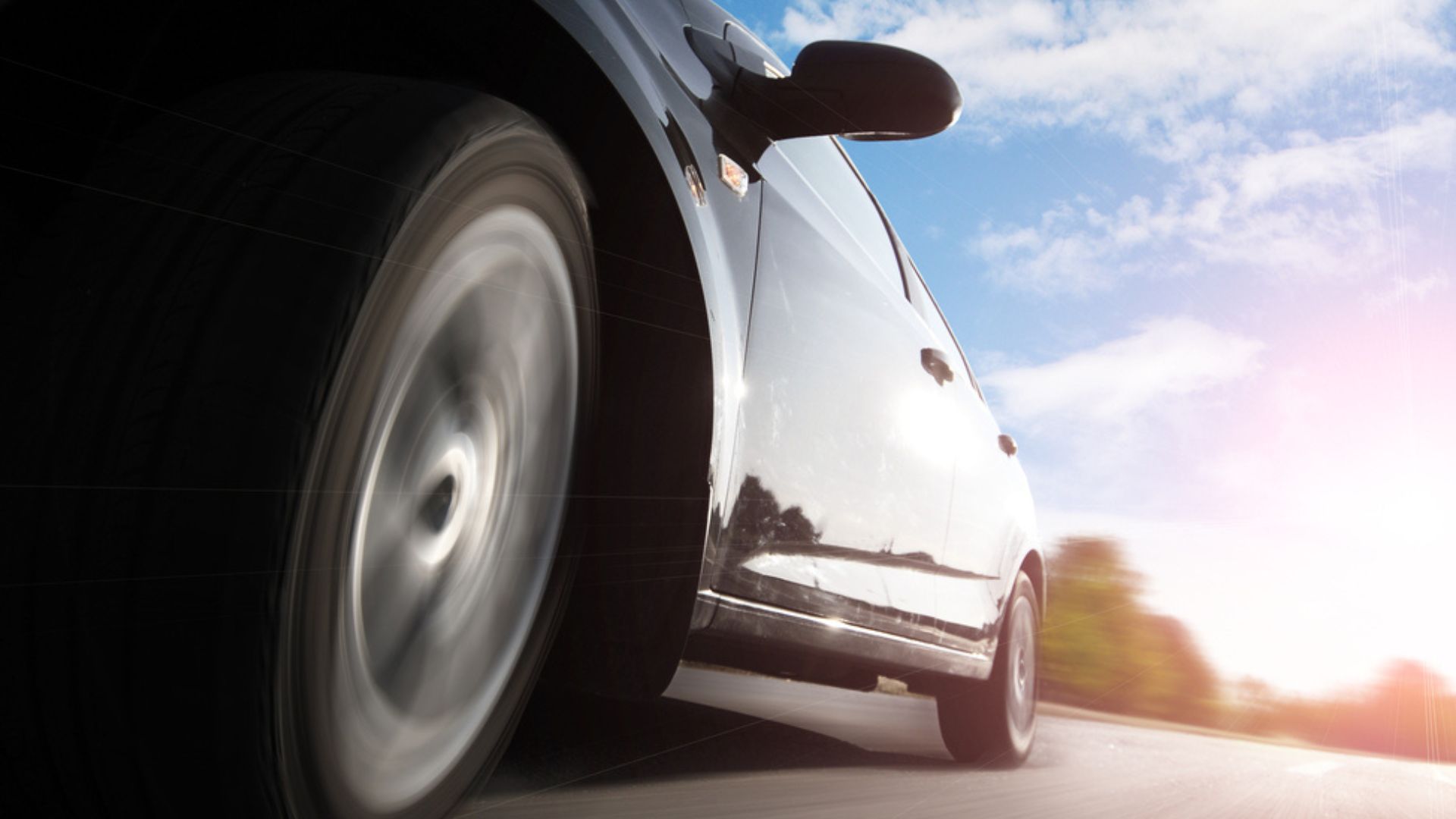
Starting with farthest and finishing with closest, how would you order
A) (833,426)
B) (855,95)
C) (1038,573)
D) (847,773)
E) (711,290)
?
(1038,573), (847,773), (833,426), (855,95), (711,290)

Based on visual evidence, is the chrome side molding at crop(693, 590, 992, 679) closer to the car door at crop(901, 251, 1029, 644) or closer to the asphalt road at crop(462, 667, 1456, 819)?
the car door at crop(901, 251, 1029, 644)

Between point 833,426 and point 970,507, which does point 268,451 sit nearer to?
point 833,426

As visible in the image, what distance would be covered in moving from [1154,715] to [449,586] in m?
6.88

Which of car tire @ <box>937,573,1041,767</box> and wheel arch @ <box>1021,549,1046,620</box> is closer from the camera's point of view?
car tire @ <box>937,573,1041,767</box>

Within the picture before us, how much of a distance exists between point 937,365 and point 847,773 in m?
1.11

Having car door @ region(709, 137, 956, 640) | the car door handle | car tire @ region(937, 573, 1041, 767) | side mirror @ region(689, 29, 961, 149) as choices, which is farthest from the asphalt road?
side mirror @ region(689, 29, 961, 149)

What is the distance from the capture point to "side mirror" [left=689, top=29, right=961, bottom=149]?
2320mm

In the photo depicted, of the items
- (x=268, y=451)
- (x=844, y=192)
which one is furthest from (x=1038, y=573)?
(x=268, y=451)

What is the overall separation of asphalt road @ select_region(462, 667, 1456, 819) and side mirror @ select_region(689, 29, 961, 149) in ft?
4.32

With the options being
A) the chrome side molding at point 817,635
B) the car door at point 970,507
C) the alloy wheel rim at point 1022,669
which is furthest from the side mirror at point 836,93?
the alloy wheel rim at point 1022,669

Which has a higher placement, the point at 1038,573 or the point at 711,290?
the point at 1038,573

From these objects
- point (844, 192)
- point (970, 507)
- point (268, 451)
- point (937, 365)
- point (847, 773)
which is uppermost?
point (844, 192)

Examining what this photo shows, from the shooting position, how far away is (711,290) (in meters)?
2.07

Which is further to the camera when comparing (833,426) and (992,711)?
(992,711)
